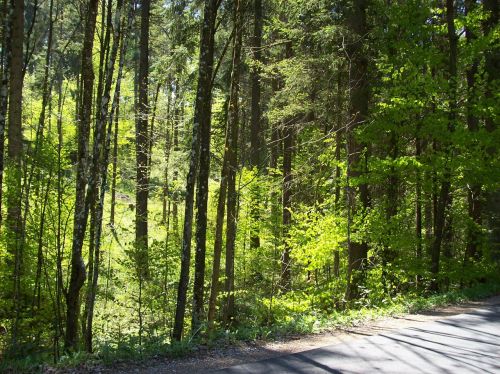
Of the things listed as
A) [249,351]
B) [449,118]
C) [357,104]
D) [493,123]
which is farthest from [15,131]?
[493,123]

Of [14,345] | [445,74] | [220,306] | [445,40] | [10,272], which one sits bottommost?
[220,306]

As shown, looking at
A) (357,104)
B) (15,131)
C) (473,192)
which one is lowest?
(473,192)

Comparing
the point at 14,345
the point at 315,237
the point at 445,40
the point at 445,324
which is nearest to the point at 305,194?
the point at 315,237

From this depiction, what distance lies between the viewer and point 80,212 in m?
7.69

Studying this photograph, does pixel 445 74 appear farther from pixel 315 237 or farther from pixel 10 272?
pixel 10 272

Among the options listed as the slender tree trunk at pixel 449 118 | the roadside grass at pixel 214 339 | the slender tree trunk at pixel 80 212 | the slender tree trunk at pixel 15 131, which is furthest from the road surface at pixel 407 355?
the slender tree trunk at pixel 15 131

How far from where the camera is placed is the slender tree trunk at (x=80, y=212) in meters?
7.33

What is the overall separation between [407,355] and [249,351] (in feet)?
7.51

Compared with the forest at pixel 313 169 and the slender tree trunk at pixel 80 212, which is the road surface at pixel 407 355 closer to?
the forest at pixel 313 169

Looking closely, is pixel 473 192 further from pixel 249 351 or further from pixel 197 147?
pixel 249 351

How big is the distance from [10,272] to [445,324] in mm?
9134

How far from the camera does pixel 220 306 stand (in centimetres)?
1473

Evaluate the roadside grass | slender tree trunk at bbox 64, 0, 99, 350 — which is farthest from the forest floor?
slender tree trunk at bbox 64, 0, 99, 350

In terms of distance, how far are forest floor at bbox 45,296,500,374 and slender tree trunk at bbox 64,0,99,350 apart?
5.83 feet
